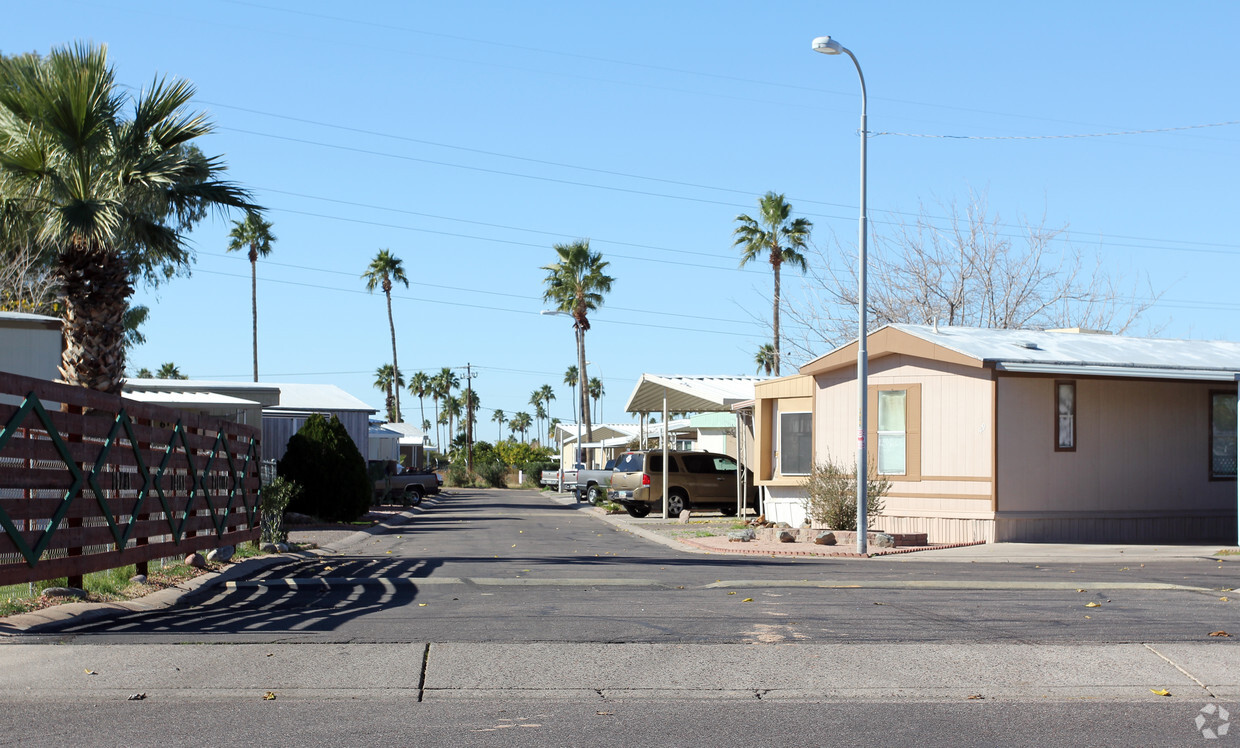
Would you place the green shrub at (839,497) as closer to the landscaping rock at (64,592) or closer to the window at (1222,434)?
the window at (1222,434)

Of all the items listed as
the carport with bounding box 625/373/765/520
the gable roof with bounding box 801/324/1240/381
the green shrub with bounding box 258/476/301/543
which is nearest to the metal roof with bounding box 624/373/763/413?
the carport with bounding box 625/373/765/520

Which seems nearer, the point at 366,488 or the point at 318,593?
the point at 318,593

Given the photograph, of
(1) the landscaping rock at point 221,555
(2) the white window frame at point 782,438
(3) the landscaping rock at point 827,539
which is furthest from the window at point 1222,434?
(1) the landscaping rock at point 221,555

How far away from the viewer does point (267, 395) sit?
29.5m

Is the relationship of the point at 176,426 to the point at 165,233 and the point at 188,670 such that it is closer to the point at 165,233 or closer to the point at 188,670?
the point at 165,233

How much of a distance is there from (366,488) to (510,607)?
1738 centimetres

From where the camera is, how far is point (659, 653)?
8438mm

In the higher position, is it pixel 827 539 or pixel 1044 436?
pixel 1044 436

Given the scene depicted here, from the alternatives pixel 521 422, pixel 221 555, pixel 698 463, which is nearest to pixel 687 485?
pixel 698 463

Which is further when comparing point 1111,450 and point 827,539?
point 1111,450

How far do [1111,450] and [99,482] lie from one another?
16625 mm

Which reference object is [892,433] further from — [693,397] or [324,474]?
[324,474]

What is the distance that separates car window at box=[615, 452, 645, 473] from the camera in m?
32.7

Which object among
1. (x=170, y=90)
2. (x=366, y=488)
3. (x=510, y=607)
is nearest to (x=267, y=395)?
(x=366, y=488)
